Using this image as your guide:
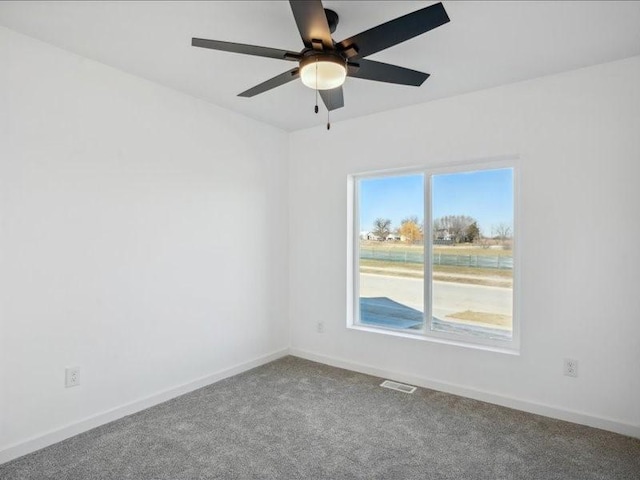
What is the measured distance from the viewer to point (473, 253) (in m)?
3.27

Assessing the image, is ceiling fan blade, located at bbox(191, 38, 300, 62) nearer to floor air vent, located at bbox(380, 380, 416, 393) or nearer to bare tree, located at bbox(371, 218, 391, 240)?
bare tree, located at bbox(371, 218, 391, 240)

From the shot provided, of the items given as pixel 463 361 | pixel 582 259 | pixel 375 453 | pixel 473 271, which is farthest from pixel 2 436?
pixel 582 259

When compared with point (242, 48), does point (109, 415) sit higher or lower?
lower

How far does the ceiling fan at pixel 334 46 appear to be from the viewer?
62.6 inches

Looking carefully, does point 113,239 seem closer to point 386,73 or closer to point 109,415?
point 109,415

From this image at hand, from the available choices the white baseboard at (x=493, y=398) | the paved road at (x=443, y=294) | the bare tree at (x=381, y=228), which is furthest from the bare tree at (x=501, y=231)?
the white baseboard at (x=493, y=398)

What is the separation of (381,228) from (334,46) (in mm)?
2206

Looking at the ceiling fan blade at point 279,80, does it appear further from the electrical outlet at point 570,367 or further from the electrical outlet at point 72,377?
the electrical outlet at point 570,367

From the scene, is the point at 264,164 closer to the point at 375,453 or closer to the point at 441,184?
the point at 441,184

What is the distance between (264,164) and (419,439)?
2823mm

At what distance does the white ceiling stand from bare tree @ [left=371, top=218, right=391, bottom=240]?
125 centimetres

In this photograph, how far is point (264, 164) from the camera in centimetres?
397

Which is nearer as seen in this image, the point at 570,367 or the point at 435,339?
the point at 570,367

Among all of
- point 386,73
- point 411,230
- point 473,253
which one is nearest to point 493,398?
point 473,253
